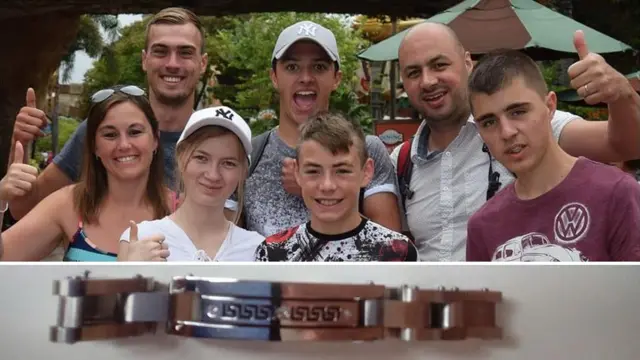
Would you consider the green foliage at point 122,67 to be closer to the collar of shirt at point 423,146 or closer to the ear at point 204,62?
the ear at point 204,62

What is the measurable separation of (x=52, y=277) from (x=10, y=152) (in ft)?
1.71

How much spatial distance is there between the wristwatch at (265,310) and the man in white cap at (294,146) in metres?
0.47

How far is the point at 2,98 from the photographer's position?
5.06 feet

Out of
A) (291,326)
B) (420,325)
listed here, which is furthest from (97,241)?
(420,325)

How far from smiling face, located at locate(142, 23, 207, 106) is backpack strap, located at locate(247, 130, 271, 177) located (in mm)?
202

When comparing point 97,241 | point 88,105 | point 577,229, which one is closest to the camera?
point 577,229

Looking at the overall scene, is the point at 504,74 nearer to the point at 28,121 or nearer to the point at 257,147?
the point at 257,147

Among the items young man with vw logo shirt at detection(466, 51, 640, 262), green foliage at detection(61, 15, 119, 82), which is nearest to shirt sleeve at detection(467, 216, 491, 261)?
young man with vw logo shirt at detection(466, 51, 640, 262)

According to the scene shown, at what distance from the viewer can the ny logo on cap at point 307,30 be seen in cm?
168

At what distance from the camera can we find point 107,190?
152cm

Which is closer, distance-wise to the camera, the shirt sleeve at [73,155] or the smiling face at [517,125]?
the smiling face at [517,125]

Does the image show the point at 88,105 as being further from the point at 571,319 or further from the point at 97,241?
the point at 571,319

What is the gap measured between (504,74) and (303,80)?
0.51 m

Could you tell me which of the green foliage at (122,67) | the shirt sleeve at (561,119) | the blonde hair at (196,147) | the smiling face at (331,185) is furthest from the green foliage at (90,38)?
the shirt sleeve at (561,119)
